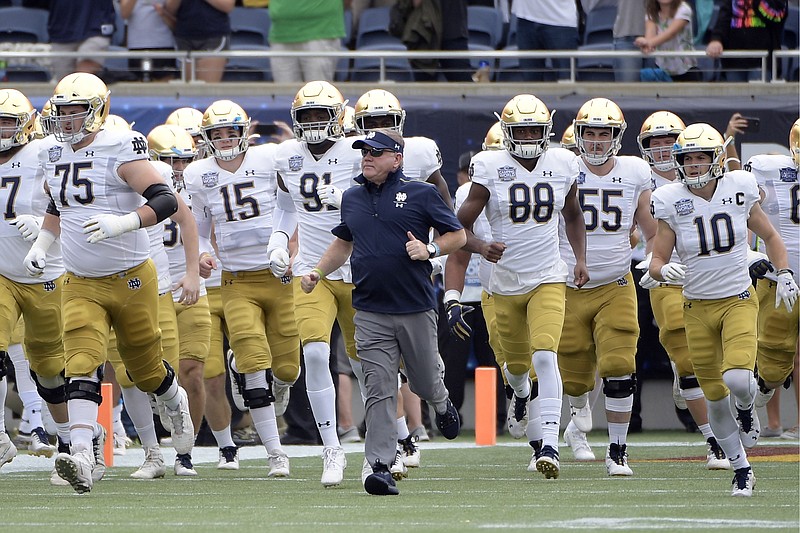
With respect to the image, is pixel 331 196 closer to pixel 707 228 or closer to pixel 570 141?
pixel 707 228

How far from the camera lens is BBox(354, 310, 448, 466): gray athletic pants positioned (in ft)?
23.8

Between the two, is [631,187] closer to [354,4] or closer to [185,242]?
[185,242]

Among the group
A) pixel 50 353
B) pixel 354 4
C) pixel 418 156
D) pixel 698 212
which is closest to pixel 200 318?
pixel 50 353

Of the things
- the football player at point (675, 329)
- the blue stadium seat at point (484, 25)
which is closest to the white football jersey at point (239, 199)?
the football player at point (675, 329)

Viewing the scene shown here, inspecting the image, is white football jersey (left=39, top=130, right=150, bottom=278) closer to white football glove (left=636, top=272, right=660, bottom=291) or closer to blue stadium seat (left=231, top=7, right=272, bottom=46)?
white football glove (left=636, top=272, right=660, bottom=291)

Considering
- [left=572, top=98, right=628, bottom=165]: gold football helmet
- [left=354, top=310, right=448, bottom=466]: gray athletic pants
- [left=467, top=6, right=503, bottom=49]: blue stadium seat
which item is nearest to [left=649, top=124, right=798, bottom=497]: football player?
[left=572, top=98, right=628, bottom=165]: gold football helmet

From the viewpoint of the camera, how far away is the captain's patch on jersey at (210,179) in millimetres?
9250

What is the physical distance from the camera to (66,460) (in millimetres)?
7164

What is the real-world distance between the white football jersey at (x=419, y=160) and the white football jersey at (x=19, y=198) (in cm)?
215

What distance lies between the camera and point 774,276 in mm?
9711

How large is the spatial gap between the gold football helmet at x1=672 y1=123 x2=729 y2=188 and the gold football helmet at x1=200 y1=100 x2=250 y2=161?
9.08 ft

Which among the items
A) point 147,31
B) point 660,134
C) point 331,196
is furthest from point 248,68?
point 331,196

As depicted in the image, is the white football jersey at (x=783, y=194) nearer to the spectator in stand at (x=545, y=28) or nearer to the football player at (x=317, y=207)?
the football player at (x=317, y=207)

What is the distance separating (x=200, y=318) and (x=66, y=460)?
8.10ft
